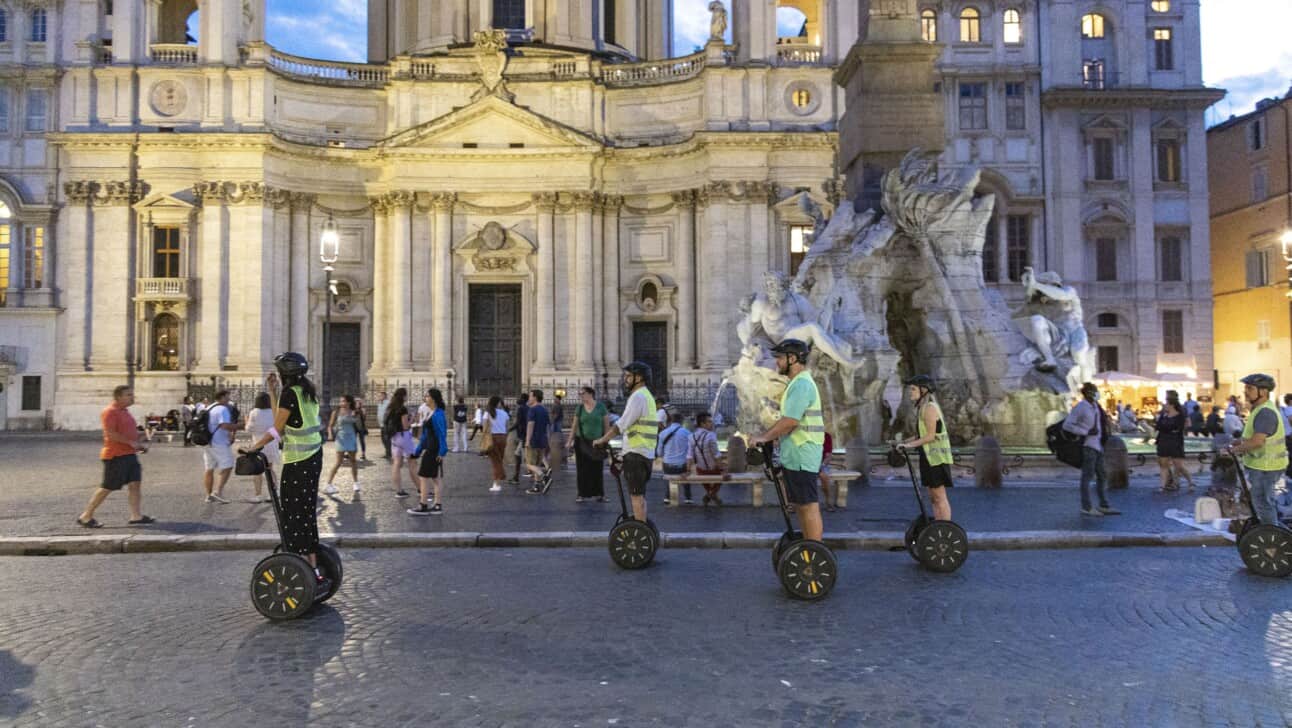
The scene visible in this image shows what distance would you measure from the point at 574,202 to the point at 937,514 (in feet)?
101

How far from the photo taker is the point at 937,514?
28.9 ft

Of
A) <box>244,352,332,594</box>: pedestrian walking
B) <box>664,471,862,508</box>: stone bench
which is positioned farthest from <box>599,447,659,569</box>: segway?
<box>664,471,862,508</box>: stone bench

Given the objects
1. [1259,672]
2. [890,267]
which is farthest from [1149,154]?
[1259,672]

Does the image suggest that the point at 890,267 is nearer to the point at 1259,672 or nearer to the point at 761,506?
the point at 761,506

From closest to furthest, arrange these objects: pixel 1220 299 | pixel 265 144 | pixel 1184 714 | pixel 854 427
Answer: pixel 1184 714 < pixel 854 427 < pixel 265 144 < pixel 1220 299

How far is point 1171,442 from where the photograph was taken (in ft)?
46.4

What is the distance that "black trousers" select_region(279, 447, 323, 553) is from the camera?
7.14 meters

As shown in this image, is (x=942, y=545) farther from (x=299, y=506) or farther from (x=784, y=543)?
(x=299, y=506)

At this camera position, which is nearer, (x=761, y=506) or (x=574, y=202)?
(x=761, y=506)

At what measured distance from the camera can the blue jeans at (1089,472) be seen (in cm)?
1169

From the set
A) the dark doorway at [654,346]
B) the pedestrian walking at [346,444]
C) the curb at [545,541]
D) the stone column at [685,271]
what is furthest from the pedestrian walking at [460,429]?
the curb at [545,541]

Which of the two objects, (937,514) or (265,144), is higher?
(265,144)

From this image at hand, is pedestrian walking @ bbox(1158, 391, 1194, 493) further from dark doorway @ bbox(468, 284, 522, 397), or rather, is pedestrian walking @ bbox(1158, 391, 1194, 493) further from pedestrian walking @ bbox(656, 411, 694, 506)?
dark doorway @ bbox(468, 284, 522, 397)

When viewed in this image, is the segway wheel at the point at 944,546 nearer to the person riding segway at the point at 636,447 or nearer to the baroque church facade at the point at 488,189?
the person riding segway at the point at 636,447
